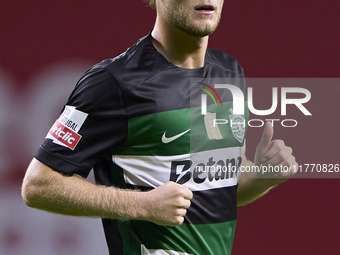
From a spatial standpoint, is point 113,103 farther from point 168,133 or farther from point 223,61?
point 223,61

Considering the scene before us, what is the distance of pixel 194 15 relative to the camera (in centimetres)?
160

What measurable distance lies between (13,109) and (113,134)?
64.0 inches

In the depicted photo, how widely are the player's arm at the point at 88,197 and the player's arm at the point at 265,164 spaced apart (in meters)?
0.42

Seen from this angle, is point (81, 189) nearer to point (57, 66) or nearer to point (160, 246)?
point (160, 246)

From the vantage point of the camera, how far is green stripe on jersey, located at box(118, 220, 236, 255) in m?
1.61

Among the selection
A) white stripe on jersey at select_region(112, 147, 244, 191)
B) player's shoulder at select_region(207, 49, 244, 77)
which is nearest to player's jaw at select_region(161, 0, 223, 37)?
player's shoulder at select_region(207, 49, 244, 77)

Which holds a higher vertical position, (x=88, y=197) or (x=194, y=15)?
(x=194, y=15)

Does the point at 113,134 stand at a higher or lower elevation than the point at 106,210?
higher

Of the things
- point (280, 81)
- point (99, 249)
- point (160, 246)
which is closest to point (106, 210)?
point (160, 246)

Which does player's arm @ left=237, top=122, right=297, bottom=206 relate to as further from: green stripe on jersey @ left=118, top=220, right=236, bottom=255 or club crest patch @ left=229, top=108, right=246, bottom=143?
green stripe on jersey @ left=118, top=220, right=236, bottom=255

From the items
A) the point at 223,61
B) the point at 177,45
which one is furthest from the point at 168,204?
the point at 223,61

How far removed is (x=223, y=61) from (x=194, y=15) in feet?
1.15

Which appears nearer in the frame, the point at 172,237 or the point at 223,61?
the point at 172,237

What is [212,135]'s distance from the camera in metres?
1.72
